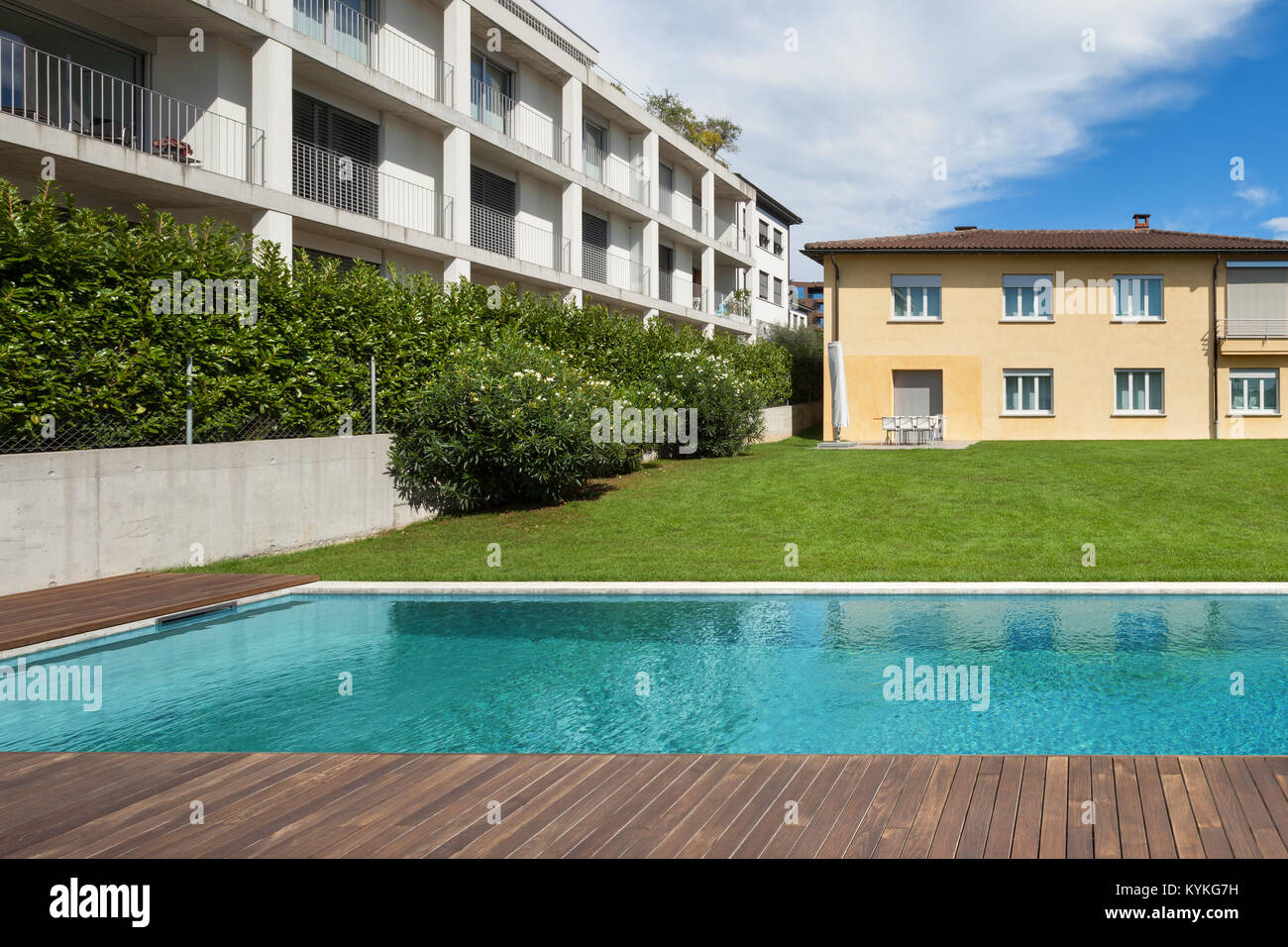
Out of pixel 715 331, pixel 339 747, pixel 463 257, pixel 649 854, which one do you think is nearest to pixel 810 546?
pixel 339 747

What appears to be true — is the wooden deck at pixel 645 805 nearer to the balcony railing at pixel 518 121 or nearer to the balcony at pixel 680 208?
the balcony railing at pixel 518 121

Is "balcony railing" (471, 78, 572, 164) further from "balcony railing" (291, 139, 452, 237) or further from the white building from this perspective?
the white building

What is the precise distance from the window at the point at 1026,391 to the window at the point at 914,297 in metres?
3.28

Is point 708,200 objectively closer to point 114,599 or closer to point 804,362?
point 804,362

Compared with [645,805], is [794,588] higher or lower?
higher

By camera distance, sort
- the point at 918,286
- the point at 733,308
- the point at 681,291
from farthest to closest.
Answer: the point at 733,308 < the point at 681,291 < the point at 918,286

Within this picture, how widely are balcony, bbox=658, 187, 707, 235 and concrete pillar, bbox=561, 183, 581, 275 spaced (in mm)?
7550

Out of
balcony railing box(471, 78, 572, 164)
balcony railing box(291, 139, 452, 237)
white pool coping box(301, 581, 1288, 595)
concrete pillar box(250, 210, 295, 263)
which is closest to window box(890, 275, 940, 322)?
balcony railing box(471, 78, 572, 164)

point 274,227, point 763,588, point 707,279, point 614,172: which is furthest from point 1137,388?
point 274,227

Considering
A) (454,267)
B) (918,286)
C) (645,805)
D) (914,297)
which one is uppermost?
(918,286)

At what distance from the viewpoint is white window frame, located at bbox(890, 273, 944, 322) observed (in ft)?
97.7

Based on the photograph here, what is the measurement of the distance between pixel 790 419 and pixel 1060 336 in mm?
9673

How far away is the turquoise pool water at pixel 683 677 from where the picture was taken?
6.03 meters

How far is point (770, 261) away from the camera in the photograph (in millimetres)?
47594
